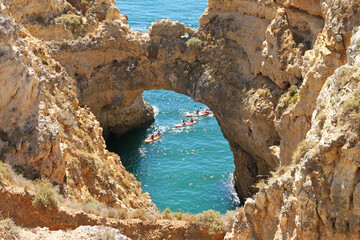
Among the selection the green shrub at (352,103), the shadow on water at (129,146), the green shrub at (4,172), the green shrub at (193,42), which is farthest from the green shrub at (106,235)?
the shadow on water at (129,146)

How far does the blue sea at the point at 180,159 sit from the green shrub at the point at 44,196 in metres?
12.0

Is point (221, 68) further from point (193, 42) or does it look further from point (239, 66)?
point (193, 42)

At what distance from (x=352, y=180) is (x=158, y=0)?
57018mm

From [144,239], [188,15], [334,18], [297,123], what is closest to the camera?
[144,239]

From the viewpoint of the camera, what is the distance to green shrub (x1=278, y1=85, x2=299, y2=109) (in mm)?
20844

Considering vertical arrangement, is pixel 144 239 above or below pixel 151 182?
above

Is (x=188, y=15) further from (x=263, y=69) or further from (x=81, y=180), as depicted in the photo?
(x=81, y=180)

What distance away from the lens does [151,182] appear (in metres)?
28.3

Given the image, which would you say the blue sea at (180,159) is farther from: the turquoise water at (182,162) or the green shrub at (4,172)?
the green shrub at (4,172)

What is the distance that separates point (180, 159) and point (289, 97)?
11878 mm

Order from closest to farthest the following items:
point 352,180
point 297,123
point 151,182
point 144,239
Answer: point 352,180, point 144,239, point 297,123, point 151,182

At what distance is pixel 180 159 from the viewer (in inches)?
1232

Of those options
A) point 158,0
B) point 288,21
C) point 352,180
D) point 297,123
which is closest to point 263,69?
point 288,21

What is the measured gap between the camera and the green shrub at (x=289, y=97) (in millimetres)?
20844
